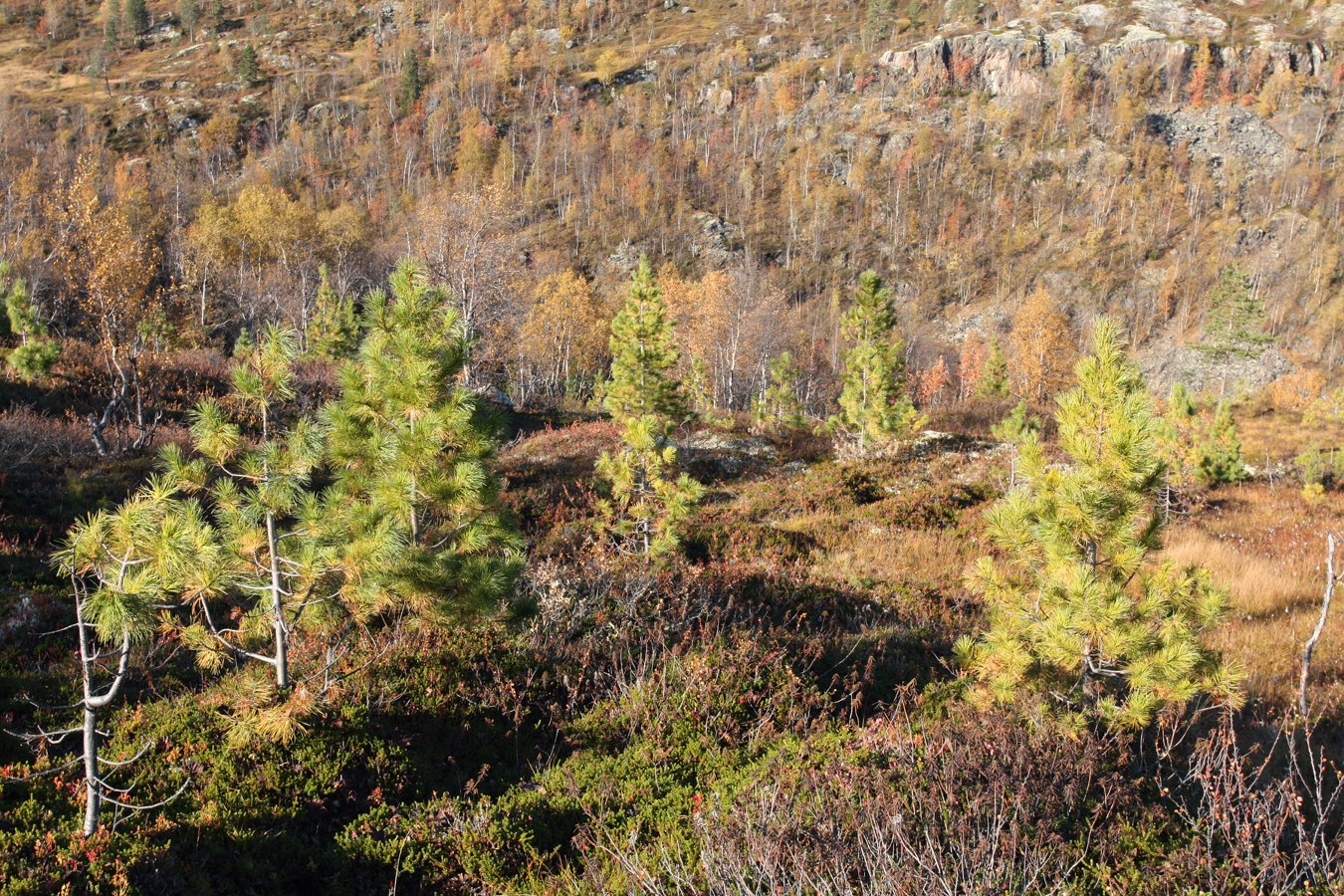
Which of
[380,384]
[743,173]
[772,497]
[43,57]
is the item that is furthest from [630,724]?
[43,57]

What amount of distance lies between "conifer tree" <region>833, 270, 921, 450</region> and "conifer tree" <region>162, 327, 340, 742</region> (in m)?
17.3

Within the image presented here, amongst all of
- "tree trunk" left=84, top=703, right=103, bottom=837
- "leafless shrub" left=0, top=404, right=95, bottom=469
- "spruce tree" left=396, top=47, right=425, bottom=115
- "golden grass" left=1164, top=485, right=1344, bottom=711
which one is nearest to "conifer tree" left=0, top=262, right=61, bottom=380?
"leafless shrub" left=0, top=404, right=95, bottom=469

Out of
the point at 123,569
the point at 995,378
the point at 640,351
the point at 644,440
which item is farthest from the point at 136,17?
the point at 123,569

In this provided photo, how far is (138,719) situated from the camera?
17.3 feet

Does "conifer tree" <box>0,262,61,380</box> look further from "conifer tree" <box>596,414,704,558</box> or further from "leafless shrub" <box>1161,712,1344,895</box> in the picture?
"leafless shrub" <box>1161,712,1344,895</box>

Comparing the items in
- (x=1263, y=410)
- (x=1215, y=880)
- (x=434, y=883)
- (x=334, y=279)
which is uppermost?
(x=1215, y=880)

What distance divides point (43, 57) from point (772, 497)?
151 meters

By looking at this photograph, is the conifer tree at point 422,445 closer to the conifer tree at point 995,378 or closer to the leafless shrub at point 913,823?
the leafless shrub at point 913,823

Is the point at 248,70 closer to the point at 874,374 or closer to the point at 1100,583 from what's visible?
the point at 874,374

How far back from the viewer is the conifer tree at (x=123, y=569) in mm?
3566

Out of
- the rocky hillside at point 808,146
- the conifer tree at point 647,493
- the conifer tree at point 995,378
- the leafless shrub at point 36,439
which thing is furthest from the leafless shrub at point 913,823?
the rocky hillside at point 808,146


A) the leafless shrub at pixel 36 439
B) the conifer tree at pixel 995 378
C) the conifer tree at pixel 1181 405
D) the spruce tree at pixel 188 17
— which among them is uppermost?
the spruce tree at pixel 188 17

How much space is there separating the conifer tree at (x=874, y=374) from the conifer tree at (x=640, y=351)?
21.1 ft

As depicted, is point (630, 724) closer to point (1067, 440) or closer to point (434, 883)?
Result: point (434, 883)
